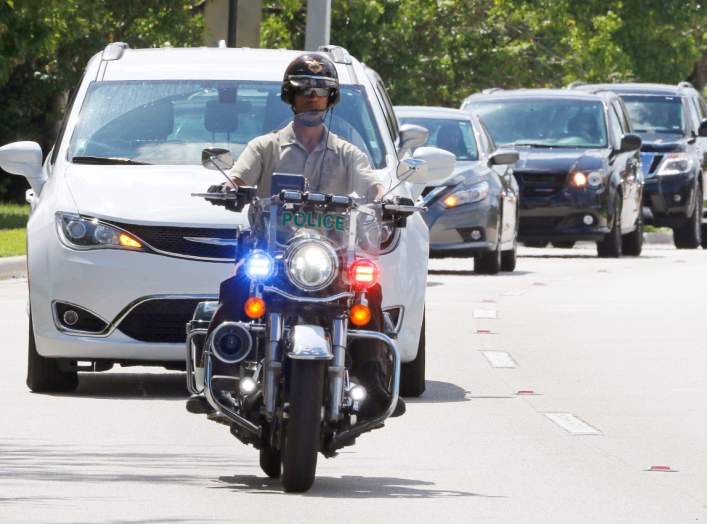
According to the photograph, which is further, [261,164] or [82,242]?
[82,242]

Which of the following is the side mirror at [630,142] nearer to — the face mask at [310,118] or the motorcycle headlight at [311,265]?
the face mask at [310,118]

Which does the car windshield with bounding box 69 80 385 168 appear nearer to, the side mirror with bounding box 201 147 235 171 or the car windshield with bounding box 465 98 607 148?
the side mirror with bounding box 201 147 235 171

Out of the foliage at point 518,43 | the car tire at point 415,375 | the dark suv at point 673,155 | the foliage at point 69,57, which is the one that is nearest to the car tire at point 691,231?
the dark suv at point 673,155

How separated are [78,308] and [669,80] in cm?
4155

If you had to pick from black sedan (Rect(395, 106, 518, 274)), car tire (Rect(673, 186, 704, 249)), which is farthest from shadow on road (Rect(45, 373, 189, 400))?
car tire (Rect(673, 186, 704, 249))

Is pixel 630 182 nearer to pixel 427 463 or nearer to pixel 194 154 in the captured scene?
pixel 194 154

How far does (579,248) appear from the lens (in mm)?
32250

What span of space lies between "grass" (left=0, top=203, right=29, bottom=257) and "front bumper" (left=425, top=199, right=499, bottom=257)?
4.13 metres

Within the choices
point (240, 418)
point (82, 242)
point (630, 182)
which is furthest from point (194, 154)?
point (630, 182)

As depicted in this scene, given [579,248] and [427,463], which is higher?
[427,463]

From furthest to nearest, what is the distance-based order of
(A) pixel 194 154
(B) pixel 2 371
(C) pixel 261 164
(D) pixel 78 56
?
(D) pixel 78 56 → (B) pixel 2 371 → (A) pixel 194 154 → (C) pixel 261 164

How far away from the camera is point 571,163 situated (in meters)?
26.2

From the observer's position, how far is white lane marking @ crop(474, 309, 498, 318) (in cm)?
1783

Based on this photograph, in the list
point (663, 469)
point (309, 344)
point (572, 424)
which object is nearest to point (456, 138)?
point (572, 424)
